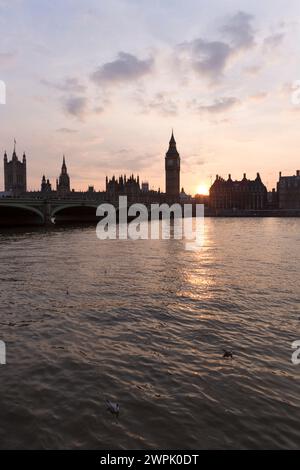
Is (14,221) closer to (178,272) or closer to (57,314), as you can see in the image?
(178,272)

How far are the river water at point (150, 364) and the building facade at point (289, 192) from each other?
581 feet

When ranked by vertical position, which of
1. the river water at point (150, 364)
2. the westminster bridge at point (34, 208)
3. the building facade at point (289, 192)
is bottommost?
the river water at point (150, 364)

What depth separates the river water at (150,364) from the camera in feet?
25.9

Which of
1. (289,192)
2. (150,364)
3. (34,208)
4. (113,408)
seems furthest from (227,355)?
(289,192)

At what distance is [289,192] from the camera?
188500 millimetres

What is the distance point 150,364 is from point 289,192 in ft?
631

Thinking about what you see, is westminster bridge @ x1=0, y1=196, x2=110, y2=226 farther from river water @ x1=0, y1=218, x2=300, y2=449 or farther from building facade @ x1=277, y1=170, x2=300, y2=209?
building facade @ x1=277, y1=170, x2=300, y2=209

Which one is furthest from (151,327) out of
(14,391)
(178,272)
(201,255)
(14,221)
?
(14,221)

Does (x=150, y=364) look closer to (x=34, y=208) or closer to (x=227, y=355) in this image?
(x=227, y=355)

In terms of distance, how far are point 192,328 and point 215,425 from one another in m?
6.17

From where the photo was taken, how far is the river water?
790cm

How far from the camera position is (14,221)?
85.7m

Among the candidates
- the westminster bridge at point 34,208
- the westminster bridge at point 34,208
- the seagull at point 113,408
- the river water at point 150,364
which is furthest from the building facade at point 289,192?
the seagull at point 113,408

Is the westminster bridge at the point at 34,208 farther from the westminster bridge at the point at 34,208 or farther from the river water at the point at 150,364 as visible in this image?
the river water at the point at 150,364
